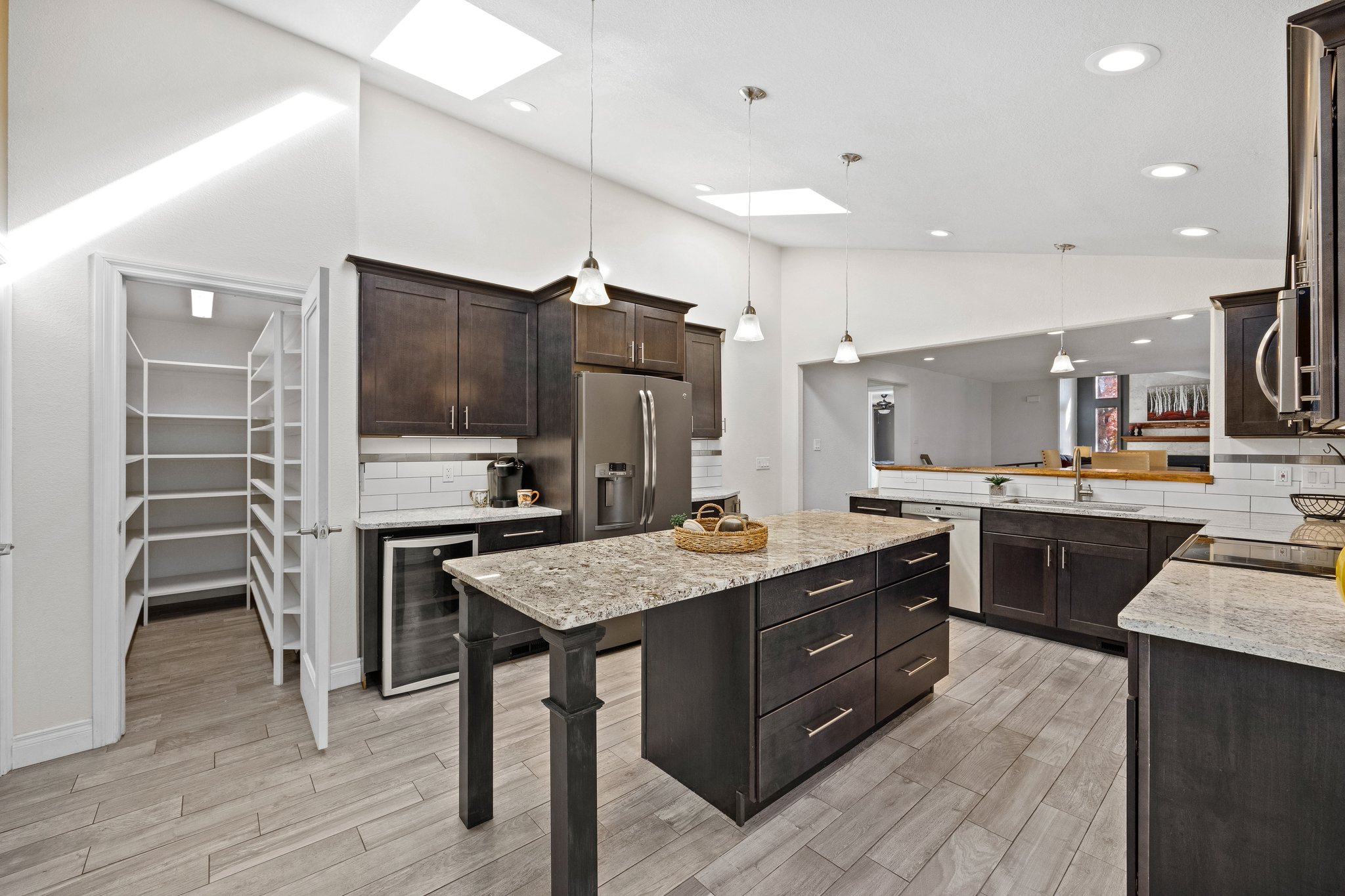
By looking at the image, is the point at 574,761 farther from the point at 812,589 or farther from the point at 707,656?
the point at 812,589

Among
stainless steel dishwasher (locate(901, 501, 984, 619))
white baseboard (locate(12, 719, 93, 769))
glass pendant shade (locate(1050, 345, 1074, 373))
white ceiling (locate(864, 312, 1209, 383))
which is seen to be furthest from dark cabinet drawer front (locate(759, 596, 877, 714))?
glass pendant shade (locate(1050, 345, 1074, 373))

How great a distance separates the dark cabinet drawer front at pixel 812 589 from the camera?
1899 mm

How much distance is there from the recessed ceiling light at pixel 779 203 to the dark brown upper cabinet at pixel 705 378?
0.98 meters

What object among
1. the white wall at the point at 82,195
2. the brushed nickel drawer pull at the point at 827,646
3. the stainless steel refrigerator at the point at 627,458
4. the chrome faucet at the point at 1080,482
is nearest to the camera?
the brushed nickel drawer pull at the point at 827,646

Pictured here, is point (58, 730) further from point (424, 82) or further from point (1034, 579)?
point (1034, 579)

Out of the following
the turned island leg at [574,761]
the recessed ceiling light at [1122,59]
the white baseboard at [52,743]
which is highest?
the recessed ceiling light at [1122,59]

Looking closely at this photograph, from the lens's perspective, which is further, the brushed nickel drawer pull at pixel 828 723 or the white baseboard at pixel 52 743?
the white baseboard at pixel 52 743

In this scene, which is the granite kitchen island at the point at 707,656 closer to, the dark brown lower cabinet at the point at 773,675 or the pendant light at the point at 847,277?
the dark brown lower cabinet at the point at 773,675

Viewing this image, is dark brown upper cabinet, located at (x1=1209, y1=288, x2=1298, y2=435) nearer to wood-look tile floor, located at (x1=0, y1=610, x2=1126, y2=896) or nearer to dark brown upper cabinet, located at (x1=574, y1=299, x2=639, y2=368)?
wood-look tile floor, located at (x1=0, y1=610, x2=1126, y2=896)

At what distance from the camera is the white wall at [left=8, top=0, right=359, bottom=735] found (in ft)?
7.83

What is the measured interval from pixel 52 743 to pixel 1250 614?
158 inches

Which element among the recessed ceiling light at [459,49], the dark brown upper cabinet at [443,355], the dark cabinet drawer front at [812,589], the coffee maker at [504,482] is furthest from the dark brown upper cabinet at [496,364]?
the dark cabinet drawer front at [812,589]

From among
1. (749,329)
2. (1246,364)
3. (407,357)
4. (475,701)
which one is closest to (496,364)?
(407,357)

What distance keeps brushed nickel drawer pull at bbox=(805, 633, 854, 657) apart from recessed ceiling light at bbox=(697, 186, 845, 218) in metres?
2.92
